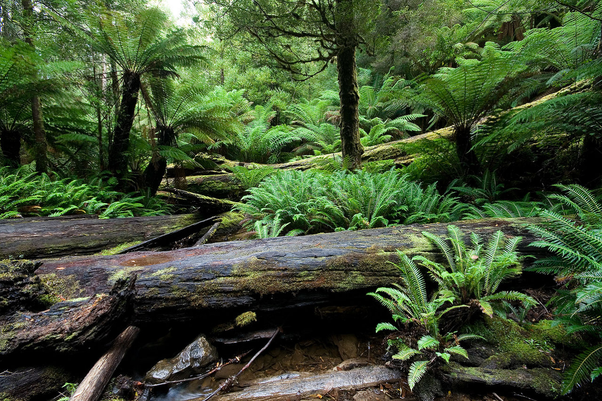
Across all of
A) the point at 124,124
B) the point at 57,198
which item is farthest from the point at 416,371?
the point at 124,124

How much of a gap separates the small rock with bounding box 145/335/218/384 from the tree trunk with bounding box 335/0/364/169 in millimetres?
3840

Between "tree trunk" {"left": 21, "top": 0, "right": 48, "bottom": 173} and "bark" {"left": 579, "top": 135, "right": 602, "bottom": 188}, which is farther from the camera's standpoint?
"tree trunk" {"left": 21, "top": 0, "right": 48, "bottom": 173}

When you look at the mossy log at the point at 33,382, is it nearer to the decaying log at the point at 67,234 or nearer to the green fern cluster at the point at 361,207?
the decaying log at the point at 67,234

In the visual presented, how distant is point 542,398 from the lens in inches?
48.3

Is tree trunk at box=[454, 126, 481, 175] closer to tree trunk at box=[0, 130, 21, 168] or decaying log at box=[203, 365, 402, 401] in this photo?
decaying log at box=[203, 365, 402, 401]

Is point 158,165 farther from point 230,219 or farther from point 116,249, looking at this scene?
point 116,249

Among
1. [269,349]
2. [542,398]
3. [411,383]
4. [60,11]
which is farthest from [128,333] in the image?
[60,11]

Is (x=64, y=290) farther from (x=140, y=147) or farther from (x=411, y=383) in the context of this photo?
(x=140, y=147)

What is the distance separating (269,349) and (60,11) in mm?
7950

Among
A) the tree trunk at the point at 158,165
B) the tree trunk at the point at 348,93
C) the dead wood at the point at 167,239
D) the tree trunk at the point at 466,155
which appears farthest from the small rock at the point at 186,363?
the tree trunk at the point at 158,165

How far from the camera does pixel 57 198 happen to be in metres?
4.12

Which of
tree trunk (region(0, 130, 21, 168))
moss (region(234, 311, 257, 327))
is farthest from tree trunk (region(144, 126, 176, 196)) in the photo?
moss (region(234, 311, 257, 327))

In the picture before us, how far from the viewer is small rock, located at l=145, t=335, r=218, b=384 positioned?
61.9 inches

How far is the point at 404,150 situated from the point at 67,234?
4845mm
